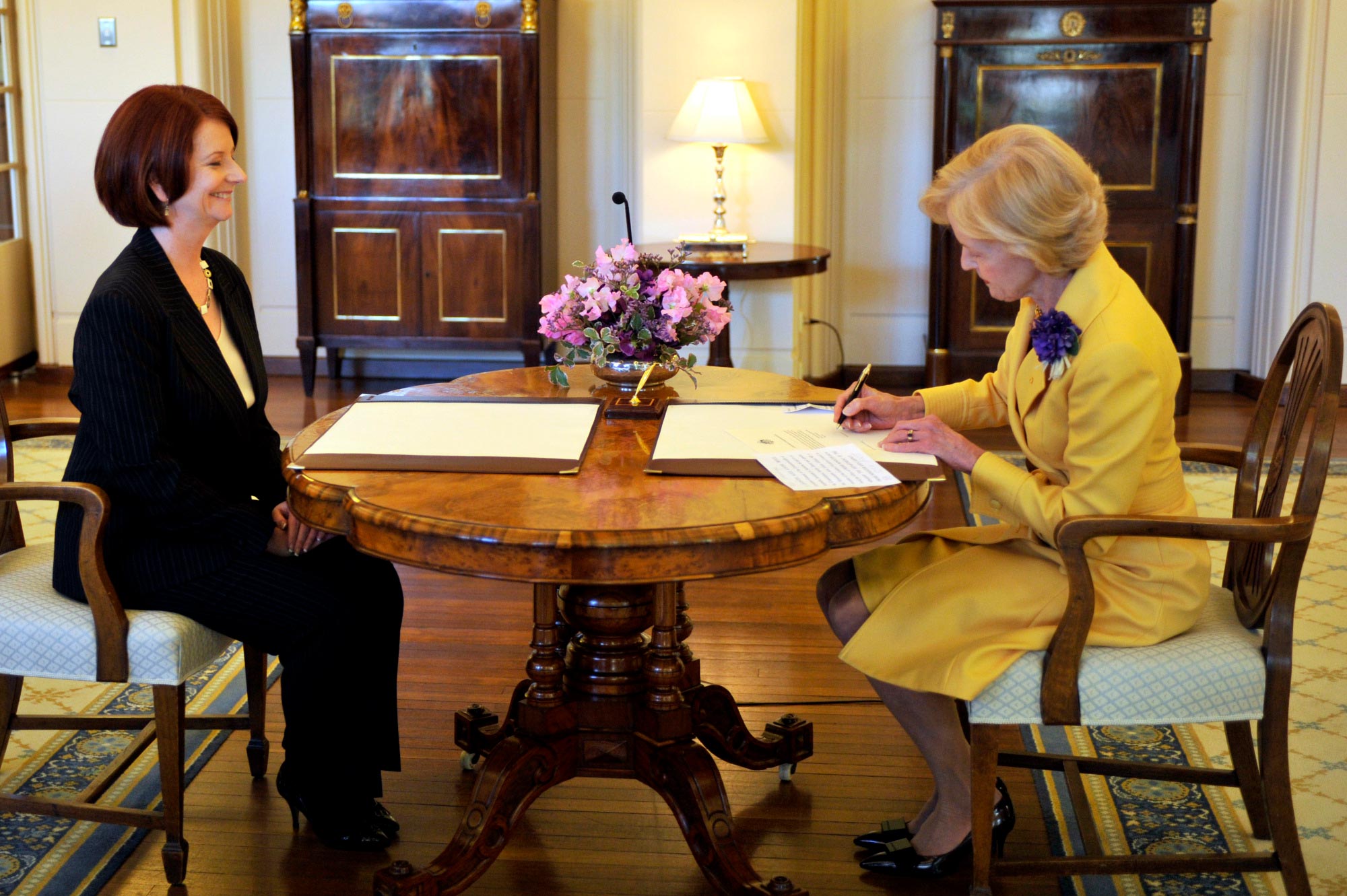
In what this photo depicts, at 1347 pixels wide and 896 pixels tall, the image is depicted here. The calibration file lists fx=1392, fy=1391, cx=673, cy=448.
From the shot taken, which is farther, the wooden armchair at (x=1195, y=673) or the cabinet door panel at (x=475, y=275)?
the cabinet door panel at (x=475, y=275)

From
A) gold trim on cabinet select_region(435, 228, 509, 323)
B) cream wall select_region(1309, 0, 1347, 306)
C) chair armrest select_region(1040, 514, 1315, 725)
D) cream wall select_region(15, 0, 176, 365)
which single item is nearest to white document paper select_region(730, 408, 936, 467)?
chair armrest select_region(1040, 514, 1315, 725)

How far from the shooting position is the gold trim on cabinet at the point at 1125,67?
594 cm

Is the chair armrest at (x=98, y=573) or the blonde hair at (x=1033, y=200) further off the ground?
the blonde hair at (x=1033, y=200)

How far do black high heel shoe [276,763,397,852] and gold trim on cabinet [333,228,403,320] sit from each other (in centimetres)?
422

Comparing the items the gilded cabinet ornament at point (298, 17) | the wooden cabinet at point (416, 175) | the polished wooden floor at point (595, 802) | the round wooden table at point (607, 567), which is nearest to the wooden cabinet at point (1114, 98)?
the wooden cabinet at point (416, 175)

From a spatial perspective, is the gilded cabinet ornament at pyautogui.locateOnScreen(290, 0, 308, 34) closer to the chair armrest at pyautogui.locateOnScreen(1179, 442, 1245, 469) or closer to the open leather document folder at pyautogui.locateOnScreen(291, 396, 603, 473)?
the open leather document folder at pyautogui.locateOnScreen(291, 396, 603, 473)

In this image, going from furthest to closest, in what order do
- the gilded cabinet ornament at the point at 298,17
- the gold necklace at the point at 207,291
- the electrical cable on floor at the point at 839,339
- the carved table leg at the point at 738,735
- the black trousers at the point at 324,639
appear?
1. the electrical cable on floor at the point at 839,339
2. the gilded cabinet ornament at the point at 298,17
3. the carved table leg at the point at 738,735
4. the gold necklace at the point at 207,291
5. the black trousers at the point at 324,639

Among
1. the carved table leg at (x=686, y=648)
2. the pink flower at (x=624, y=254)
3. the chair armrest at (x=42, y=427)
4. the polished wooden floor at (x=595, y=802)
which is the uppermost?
→ the pink flower at (x=624, y=254)

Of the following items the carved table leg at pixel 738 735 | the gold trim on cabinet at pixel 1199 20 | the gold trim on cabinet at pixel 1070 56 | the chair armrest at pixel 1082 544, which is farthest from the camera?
the gold trim on cabinet at pixel 1070 56

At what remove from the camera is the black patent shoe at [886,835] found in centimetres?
241

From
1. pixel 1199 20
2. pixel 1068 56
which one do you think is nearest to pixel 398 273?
pixel 1068 56

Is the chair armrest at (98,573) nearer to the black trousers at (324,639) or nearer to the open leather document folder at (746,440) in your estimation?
the black trousers at (324,639)

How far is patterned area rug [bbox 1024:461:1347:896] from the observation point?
2.34m

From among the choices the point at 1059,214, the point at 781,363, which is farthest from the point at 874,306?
the point at 1059,214
